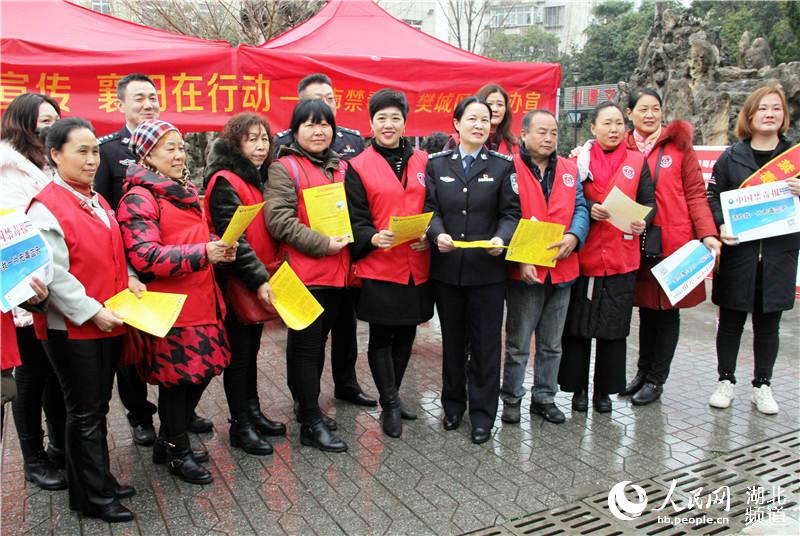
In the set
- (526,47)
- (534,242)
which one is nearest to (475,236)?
(534,242)

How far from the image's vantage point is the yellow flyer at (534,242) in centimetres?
383

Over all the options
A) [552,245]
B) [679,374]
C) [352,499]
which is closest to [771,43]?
[679,374]

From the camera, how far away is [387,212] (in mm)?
3943

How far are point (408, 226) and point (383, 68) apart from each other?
8.68 ft

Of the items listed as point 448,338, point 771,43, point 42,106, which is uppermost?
point 771,43

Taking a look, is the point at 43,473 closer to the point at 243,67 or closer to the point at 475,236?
the point at 475,236

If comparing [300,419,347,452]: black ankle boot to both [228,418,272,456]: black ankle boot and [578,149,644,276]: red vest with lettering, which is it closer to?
[228,418,272,456]: black ankle boot

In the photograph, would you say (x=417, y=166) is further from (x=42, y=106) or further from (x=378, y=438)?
(x=42, y=106)

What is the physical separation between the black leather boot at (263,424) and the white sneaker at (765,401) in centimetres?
332

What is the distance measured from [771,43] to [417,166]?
2268 centimetres

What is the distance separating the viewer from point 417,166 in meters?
4.03

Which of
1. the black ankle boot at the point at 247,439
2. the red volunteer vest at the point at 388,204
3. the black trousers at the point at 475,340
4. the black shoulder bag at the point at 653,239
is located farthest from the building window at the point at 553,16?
the black ankle boot at the point at 247,439

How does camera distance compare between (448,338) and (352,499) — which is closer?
(352,499)

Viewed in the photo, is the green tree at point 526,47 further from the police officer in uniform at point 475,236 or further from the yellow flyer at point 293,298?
the yellow flyer at point 293,298
